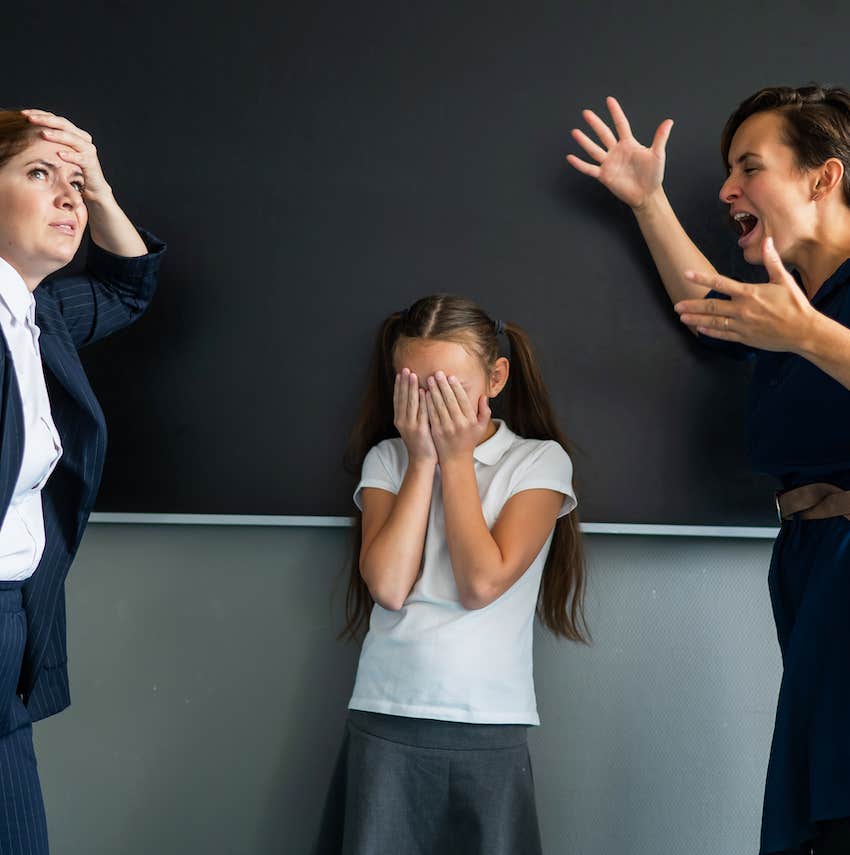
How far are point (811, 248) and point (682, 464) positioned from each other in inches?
18.1

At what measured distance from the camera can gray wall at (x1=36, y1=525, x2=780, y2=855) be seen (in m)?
1.82

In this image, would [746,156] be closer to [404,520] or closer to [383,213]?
[383,213]

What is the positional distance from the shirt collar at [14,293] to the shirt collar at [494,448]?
2.46 feet

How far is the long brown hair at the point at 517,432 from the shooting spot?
1777mm

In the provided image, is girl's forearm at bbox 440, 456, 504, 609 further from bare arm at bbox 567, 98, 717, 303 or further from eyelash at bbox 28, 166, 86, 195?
eyelash at bbox 28, 166, 86, 195

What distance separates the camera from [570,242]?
182 centimetres

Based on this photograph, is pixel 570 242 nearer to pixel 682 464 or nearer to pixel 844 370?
pixel 682 464

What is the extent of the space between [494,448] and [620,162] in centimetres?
58

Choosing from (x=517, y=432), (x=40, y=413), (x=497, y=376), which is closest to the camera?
(x=40, y=413)

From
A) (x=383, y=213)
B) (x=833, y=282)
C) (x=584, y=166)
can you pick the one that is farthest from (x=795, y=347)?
(x=383, y=213)

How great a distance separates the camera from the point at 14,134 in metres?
1.52

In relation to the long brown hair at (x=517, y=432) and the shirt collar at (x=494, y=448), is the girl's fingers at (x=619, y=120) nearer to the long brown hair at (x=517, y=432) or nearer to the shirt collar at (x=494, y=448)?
the long brown hair at (x=517, y=432)

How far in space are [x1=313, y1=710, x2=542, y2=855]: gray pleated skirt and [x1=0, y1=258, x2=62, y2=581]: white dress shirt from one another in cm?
62

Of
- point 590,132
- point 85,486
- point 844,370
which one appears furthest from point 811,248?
point 85,486
